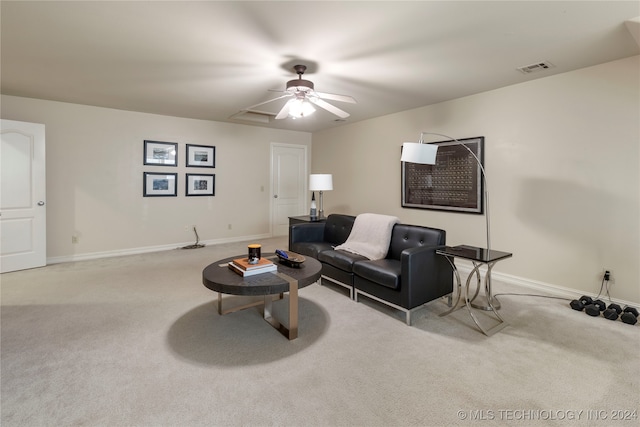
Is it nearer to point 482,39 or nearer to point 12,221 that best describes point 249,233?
point 12,221

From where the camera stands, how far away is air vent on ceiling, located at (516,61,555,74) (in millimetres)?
3027

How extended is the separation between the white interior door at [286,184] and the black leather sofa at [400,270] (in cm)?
294

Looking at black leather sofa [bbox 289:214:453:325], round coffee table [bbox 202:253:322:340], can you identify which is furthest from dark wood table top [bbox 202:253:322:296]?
black leather sofa [bbox 289:214:453:325]

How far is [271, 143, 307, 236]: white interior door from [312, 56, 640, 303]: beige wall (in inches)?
124

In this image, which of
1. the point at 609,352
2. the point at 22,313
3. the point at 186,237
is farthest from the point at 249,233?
the point at 609,352

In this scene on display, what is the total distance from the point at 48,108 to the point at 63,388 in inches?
172

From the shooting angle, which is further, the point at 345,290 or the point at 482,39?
the point at 345,290

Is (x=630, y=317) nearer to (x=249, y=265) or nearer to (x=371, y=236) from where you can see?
(x=371, y=236)

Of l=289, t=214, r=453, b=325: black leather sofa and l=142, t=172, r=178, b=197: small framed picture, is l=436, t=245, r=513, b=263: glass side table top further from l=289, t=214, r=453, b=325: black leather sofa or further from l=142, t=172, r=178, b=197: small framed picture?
l=142, t=172, r=178, b=197: small framed picture

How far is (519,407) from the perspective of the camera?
1.68 m

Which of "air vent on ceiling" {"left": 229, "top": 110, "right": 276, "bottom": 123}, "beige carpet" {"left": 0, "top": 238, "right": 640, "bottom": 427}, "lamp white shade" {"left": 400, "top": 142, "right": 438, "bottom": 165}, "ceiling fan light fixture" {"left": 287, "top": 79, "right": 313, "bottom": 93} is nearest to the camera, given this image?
"beige carpet" {"left": 0, "top": 238, "right": 640, "bottom": 427}

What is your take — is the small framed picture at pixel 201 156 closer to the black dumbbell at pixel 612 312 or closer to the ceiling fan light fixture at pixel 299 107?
the ceiling fan light fixture at pixel 299 107

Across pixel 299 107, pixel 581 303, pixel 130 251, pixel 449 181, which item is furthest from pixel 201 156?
pixel 581 303

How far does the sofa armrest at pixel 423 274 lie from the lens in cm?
262
